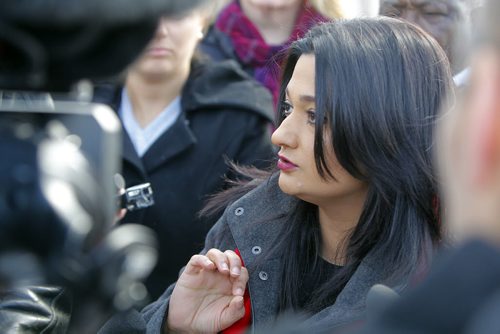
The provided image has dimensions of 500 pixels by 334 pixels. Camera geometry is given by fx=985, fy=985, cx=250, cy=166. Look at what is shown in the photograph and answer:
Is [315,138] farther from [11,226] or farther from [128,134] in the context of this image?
[11,226]

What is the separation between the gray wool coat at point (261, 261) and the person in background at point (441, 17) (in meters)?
0.94

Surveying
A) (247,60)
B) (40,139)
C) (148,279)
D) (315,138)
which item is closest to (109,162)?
(40,139)

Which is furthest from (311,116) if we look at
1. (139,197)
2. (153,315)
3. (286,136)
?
(139,197)

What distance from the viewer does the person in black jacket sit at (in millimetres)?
3076

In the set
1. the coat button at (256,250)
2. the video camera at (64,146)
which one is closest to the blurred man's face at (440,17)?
the coat button at (256,250)

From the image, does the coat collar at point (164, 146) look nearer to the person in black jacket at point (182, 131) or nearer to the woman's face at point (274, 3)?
the person in black jacket at point (182, 131)

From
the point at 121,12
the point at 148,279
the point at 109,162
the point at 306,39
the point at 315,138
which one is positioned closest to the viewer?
the point at 121,12

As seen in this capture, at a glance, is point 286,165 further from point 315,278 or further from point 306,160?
point 315,278

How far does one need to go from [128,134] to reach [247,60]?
0.63 metres

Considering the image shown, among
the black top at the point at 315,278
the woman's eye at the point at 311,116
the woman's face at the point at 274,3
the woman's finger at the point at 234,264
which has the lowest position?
the black top at the point at 315,278

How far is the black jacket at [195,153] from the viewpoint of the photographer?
3072 mm

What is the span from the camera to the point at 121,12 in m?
0.95

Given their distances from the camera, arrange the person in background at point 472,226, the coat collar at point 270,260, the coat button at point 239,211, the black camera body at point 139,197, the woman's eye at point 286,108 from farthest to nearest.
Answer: the black camera body at point 139,197
the coat button at point 239,211
the woman's eye at point 286,108
the coat collar at point 270,260
the person in background at point 472,226

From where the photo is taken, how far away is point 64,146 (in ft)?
3.31
